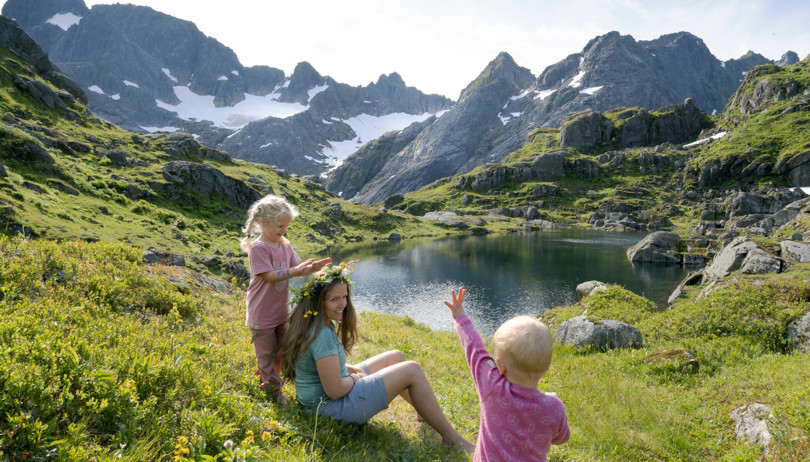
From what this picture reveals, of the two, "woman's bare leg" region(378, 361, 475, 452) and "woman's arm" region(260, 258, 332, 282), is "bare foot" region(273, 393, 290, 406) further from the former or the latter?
"woman's arm" region(260, 258, 332, 282)

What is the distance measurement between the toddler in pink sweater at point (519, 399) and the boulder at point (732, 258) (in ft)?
72.7

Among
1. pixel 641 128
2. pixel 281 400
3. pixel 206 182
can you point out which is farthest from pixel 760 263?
pixel 641 128

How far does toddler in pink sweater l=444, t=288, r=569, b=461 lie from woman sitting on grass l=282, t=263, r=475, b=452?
6.10 feet

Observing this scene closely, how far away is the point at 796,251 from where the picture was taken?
18453 mm

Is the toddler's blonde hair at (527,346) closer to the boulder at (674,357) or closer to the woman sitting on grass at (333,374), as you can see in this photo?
the woman sitting on grass at (333,374)

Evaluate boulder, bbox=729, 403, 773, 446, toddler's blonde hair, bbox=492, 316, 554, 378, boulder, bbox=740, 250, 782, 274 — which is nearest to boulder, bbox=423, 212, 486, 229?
boulder, bbox=740, 250, 782, 274

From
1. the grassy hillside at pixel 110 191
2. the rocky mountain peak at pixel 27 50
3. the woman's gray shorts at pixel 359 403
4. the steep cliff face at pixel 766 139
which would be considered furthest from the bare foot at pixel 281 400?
the steep cliff face at pixel 766 139

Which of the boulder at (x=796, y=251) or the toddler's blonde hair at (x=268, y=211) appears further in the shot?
the boulder at (x=796, y=251)

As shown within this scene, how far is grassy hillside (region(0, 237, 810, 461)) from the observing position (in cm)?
362

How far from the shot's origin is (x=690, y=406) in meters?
7.79

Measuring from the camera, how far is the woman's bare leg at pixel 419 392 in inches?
223

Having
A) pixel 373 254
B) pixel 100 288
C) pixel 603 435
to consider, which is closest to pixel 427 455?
pixel 603 435

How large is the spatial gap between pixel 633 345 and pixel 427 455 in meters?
10.4

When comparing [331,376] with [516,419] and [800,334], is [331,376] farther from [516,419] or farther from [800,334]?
[800,334]
